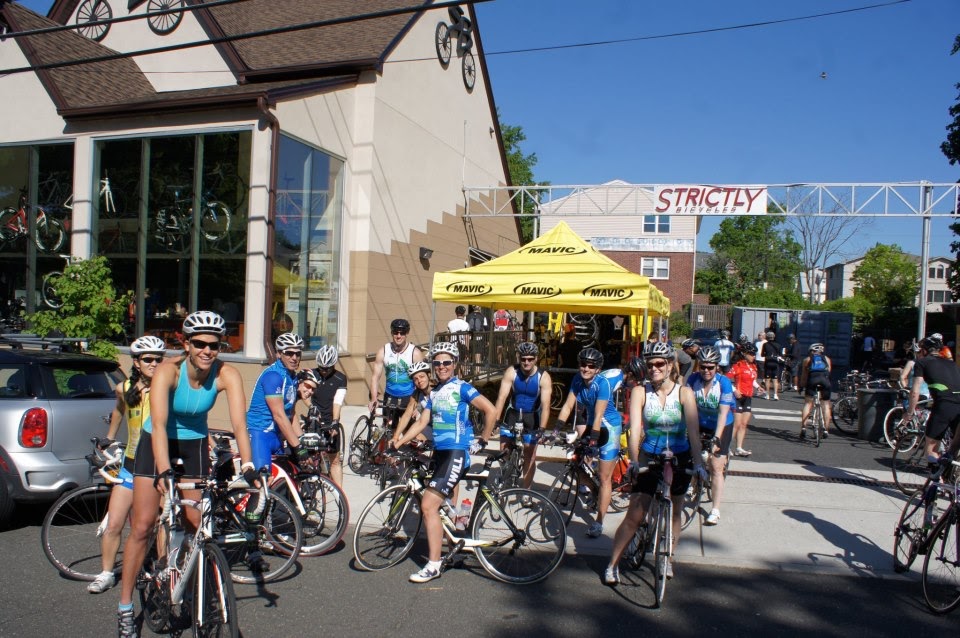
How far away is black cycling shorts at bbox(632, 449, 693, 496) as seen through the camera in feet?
17.9

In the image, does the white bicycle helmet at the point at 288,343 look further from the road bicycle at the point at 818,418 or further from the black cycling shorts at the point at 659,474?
the road bicycle at the point at 818,418

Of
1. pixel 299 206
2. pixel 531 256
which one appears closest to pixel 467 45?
pixel 299 206

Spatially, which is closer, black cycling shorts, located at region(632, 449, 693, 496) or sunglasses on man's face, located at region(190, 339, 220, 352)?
sunglasses on man's face, located at region(190, 339, 220, 352)

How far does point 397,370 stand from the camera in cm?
892

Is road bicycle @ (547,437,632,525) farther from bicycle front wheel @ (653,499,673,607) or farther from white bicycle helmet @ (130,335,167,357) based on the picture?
white bicycle helmet @ (130,335,167,357)

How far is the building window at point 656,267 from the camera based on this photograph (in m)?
47.5

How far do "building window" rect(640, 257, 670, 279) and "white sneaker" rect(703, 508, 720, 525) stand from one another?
135 ft

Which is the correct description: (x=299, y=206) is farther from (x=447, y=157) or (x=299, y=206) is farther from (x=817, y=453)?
(x=817, y=453)

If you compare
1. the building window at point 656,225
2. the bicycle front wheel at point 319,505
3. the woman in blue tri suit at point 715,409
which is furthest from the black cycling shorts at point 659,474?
the building window at point 656,225

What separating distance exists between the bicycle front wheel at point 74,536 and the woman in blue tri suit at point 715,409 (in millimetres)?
5271

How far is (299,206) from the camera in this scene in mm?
13141

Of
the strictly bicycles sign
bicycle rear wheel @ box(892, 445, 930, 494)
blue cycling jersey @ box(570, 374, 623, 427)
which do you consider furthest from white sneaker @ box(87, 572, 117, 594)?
the strictly bicycles sign

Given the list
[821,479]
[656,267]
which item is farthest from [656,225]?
[821,479]

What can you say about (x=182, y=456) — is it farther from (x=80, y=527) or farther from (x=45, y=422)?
(x=45, y=422)
